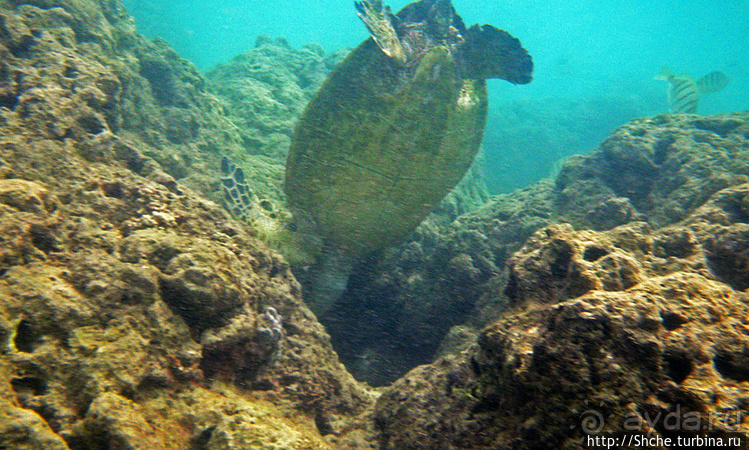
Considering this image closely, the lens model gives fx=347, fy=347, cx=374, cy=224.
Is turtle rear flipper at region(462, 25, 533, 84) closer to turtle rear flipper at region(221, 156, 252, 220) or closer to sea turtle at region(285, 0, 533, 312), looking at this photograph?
sea turtle at region(285, 0, 533, 312)

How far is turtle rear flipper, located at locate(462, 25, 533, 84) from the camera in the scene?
4.30 metres

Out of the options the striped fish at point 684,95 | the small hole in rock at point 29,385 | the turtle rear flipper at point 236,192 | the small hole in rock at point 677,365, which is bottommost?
the small hole in rock at point 29,385

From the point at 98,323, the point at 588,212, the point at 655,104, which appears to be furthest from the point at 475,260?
the point at 655,104

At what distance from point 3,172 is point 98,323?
53.5 inches

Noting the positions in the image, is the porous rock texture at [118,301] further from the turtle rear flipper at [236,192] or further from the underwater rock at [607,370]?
the turtle rear flipper at [236,192]

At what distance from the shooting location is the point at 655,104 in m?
21.8

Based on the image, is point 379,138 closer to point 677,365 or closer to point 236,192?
point 236,192

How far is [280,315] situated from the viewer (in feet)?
9.01

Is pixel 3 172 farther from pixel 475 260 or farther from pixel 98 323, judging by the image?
pixel 475 260

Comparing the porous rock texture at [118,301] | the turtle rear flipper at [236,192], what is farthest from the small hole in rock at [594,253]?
the turtle rear flipper at [236,192]

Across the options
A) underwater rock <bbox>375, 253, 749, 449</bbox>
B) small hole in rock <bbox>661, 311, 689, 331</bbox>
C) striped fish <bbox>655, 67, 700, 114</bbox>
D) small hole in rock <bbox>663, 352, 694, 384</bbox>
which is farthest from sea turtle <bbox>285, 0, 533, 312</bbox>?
striped fish <bbox>655, 67, 700, 114</bbox>

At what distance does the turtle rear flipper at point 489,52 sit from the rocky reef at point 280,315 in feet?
6.25

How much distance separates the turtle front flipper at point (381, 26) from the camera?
3.74 metres

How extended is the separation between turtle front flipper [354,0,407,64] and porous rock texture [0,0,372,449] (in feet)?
8.09
